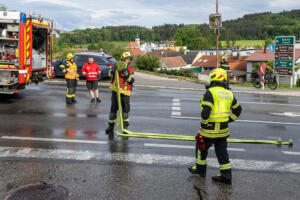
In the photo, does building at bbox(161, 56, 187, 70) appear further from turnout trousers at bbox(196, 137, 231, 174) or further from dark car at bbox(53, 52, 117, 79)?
turnout trousers at bbox(196, 137, 231, 174)

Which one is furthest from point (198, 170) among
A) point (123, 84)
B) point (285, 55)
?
point (285, 55)

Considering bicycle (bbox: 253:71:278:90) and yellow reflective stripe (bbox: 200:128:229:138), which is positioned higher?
bicycle (bbox: 253:71:278:90)

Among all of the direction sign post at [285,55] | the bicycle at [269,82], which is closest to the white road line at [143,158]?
the bicycle at [269,82]

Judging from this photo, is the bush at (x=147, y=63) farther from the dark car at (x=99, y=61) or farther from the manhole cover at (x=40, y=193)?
the manhole cover at (x=40, y=193)

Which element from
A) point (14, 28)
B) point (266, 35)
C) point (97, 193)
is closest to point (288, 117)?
point (97, 193)

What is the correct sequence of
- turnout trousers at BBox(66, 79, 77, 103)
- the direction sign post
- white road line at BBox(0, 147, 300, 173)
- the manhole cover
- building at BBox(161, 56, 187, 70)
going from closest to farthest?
the manhole cover → white road line at BBox(0, 147, 300, 173) → turnout trousers at BBox(66, 79, 77, 103) → the direction sign post → building at BBox(161, 56, 187, 70)

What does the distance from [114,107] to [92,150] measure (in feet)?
5.97

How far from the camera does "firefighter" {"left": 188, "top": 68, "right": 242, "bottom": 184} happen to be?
514cm

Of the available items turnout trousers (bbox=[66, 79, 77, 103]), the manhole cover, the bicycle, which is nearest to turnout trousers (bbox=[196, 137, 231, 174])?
the manhole cover

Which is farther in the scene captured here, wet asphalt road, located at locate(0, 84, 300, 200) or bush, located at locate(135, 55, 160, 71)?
bush, located at locate(135, 55, 160, 71)

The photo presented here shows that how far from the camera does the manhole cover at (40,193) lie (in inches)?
180

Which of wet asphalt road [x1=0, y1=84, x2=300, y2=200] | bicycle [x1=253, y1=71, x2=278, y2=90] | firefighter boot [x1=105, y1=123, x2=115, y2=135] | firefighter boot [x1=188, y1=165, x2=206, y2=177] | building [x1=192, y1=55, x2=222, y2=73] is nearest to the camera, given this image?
wet asphalt road [x1=0, y1=84, x2=300, y2=200]

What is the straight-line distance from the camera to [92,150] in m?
6.58

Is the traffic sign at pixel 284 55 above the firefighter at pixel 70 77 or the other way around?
above
